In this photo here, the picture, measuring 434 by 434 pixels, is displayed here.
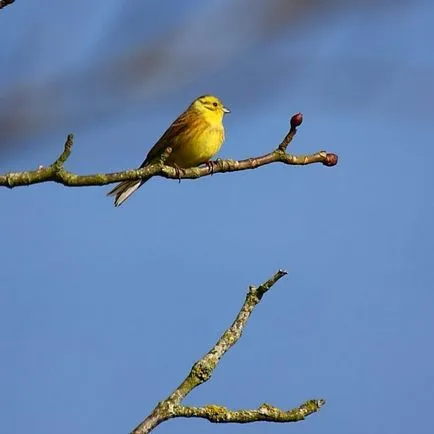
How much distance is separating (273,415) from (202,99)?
6.09 m

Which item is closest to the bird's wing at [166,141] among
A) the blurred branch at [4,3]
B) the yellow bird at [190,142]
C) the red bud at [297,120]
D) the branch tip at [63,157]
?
the yellow bird at [190,142]

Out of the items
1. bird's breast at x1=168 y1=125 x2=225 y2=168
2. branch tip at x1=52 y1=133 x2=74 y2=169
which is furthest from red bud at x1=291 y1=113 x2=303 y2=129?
bird's breast at x1=168 y1=125 x2=225 y2=168

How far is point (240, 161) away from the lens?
4238 millimetres

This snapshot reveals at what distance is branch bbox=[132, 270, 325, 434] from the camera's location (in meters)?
2.60

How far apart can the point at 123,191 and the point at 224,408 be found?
15.1 ft

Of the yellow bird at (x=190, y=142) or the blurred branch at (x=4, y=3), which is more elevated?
the yellow bird at (x=190, y=142)

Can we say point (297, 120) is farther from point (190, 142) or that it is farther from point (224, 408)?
point (190, 142)

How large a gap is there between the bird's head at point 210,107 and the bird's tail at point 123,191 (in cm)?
125

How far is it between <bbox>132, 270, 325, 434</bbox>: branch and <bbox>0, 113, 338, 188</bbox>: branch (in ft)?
2.35

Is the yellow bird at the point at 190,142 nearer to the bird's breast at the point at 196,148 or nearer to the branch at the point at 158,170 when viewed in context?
the bird's breast at the point at 196,148

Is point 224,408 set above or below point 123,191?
below

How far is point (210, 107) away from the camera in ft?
27.7

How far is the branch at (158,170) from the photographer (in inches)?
123

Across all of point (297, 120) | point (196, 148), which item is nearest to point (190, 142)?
point (196, 148)
